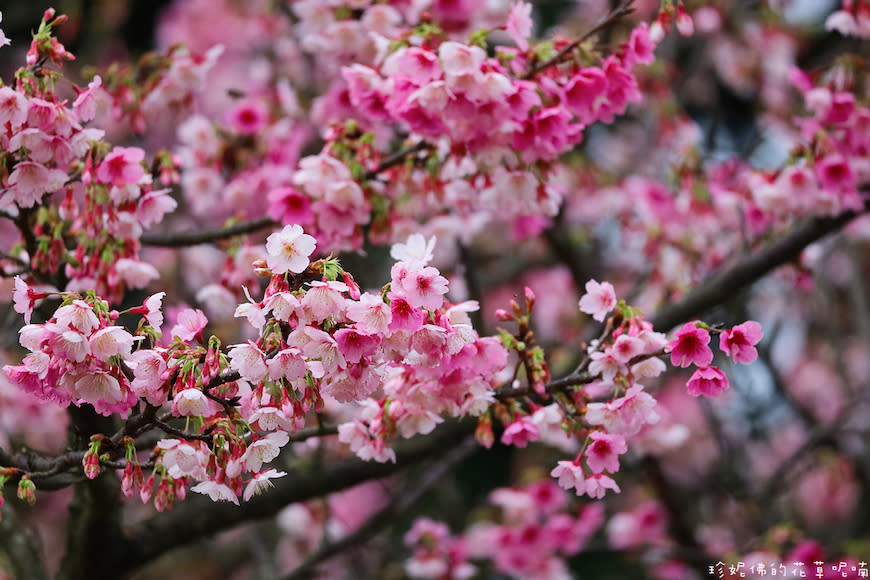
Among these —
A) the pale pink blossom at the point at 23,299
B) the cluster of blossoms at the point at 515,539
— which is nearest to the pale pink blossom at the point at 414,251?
the pale pink blossom at the point at 23,299

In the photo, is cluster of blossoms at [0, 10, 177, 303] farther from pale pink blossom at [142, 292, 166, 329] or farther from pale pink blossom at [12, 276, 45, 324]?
pale pink blossom at [142, 292, 166, 329]

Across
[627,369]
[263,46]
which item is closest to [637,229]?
[627,369]

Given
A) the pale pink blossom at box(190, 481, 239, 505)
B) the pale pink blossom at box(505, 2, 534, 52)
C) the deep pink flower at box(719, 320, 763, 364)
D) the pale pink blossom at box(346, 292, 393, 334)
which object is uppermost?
the pale pink blossom at box(505, 2, 534, 52)

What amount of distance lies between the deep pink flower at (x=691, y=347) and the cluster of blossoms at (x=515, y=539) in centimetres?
192

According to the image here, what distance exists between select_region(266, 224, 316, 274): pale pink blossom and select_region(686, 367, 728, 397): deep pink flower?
2.71ft

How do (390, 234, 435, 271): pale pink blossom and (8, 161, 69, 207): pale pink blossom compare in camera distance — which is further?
(8, 161, 69, 207): pale pink blossom

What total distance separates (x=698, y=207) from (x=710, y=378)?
2124 mm

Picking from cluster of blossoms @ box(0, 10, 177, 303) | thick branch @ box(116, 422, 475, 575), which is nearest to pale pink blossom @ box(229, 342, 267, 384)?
cluster of blossoms @ box(0, 10, 177, 303)

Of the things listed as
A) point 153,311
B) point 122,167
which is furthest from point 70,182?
point 153,311

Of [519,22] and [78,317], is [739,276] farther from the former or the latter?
[78,317]

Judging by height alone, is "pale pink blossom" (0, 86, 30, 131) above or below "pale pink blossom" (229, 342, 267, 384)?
above

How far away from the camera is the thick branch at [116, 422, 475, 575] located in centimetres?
255

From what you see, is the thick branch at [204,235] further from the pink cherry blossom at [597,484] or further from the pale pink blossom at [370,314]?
the pink cherry blossom at [597,484]

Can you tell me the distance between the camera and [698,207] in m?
3.80
